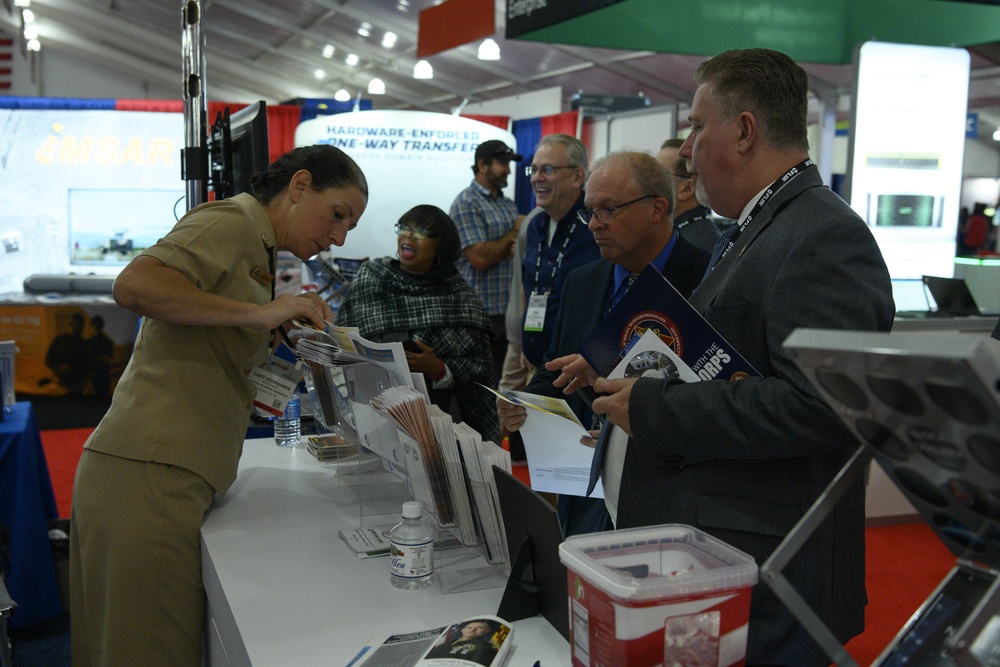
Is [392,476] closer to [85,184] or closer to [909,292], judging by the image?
[909,292]

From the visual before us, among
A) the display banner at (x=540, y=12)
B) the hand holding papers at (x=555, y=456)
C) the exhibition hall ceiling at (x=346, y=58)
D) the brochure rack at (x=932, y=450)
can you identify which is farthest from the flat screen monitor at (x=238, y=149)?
the exhibition hall ceiling at (x=346, y=58)

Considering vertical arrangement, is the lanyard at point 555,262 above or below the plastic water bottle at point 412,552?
above

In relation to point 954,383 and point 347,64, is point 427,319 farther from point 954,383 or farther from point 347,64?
point 347,64

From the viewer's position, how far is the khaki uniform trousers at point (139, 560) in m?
1.79

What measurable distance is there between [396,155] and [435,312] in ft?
10.8

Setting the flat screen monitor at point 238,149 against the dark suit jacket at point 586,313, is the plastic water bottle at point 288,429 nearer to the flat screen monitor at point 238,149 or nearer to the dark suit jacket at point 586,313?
the flat screen monitor at point 238,149

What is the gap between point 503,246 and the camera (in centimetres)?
479

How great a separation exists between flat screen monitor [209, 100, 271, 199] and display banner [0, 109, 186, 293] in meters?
7.03

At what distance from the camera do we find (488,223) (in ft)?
15.5

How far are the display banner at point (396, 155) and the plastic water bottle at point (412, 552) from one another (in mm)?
4480

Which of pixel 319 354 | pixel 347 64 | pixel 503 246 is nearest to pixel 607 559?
pixel 319 354

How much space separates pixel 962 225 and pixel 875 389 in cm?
1706

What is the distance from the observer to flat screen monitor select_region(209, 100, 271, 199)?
2.65 metres

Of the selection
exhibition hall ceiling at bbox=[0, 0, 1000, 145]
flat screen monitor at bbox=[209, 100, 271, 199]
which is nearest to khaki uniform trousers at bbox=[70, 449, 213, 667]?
flat screen monitor at bbox=[209, 100, 271, 199]
